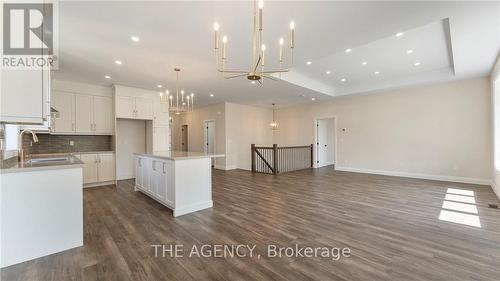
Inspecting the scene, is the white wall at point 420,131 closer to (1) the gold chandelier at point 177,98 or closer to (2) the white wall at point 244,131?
(2) the white wall at point 244,131

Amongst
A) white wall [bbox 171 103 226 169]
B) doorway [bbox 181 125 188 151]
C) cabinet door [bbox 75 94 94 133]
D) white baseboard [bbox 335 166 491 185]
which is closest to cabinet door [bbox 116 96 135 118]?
cabinet door [bbox 75 94 94 133]

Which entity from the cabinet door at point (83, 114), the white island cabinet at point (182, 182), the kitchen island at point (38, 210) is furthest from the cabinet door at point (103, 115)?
the kitchen island at point (38, 210)

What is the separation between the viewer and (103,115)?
232 inches

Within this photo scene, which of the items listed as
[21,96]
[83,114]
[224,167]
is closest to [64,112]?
[83,114]

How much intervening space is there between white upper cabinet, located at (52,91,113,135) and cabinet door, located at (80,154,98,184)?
69 centimetres

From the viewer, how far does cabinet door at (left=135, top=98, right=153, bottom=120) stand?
20.3 feet

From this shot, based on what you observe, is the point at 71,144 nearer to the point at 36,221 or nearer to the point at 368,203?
the point at 36,221

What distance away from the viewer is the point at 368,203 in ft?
13.1

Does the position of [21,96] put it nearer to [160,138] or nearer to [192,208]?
[192,208]

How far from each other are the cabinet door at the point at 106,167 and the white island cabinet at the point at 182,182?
2474 mm

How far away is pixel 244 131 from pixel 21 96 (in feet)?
24.3

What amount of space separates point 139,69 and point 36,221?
3.38 metres

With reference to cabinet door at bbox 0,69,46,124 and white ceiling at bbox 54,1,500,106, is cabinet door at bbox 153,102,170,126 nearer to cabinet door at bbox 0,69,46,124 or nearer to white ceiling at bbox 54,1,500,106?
white ceiling at bbox 54,1,500,106

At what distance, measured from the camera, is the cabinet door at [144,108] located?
620 centimetres
